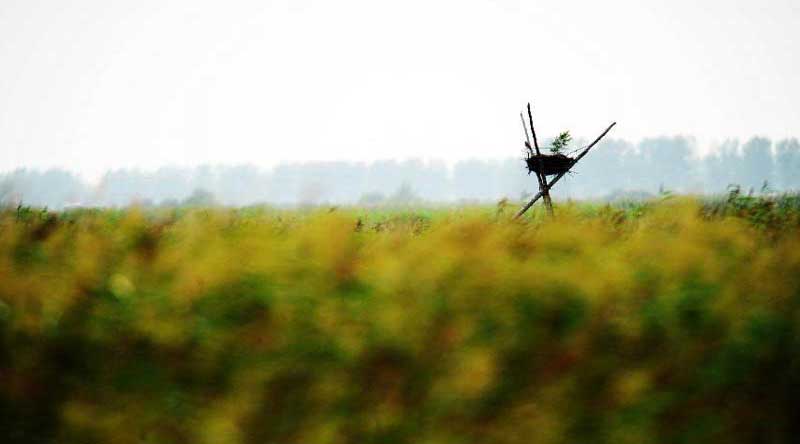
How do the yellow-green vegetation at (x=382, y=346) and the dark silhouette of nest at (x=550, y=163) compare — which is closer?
the yellow-green vegetation at (x=382, y=346)

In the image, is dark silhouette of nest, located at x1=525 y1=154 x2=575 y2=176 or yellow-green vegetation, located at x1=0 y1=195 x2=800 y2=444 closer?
yellow-green vegetation, located at x1=0 y1=195 x2=800 y2=444

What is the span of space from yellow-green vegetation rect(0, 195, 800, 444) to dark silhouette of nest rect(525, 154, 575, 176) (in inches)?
150

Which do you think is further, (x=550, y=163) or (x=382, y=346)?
(x=550, y=163)

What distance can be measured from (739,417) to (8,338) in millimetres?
3111

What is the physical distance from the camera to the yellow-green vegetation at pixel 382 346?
1967 mm

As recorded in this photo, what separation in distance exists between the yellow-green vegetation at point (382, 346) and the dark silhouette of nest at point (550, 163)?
382 centimetres

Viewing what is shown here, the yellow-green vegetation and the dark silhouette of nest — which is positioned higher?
→ the dark silhouette of nest

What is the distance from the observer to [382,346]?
1.96m

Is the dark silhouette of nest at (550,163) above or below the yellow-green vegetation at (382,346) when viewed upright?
above

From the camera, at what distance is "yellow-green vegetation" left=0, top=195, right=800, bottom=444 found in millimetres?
1967

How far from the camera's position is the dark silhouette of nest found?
19.4 ft

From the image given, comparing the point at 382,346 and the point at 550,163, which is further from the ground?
the point at 550,163

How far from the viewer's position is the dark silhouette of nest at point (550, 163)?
5.92 m

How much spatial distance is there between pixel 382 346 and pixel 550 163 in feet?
15.2
